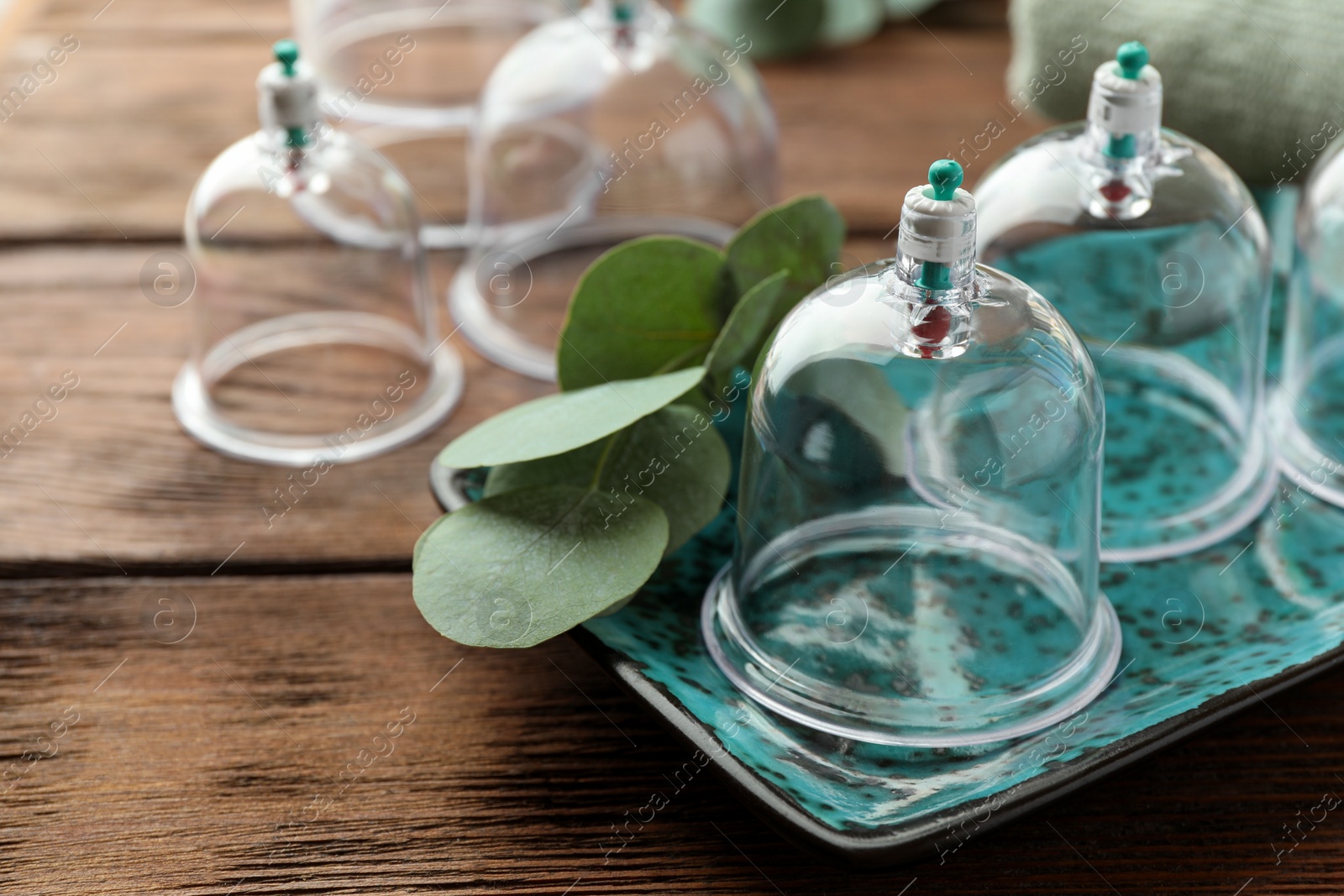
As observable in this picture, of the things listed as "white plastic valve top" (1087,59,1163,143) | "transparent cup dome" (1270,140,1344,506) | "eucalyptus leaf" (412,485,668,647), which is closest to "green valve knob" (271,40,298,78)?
"eucalyptus leaf" (412,485,668,647)

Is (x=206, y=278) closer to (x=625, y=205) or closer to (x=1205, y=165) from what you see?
(x=625, y=205)

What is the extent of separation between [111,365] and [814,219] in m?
0.42

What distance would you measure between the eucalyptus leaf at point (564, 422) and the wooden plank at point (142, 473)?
101 mm

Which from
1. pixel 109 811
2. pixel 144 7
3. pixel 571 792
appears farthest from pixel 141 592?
pixel 144 7

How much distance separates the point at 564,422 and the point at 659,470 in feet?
0.15

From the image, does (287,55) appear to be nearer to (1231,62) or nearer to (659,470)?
(659,470)

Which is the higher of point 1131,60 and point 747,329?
point 1131,60

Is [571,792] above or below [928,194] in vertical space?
below

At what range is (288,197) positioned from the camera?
2.70ft

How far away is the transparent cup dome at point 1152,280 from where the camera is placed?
0.66 metres

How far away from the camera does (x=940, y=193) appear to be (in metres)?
0.53

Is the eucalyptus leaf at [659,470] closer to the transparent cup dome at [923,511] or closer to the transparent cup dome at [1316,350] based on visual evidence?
the transparent cup dome at [923,511]

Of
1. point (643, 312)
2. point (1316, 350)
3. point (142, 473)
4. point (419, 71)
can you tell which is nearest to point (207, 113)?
point (419, 71)

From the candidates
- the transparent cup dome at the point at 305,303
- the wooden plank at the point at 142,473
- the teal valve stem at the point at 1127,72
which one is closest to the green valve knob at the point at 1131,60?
the teal valve stem at the point at 1127,72
